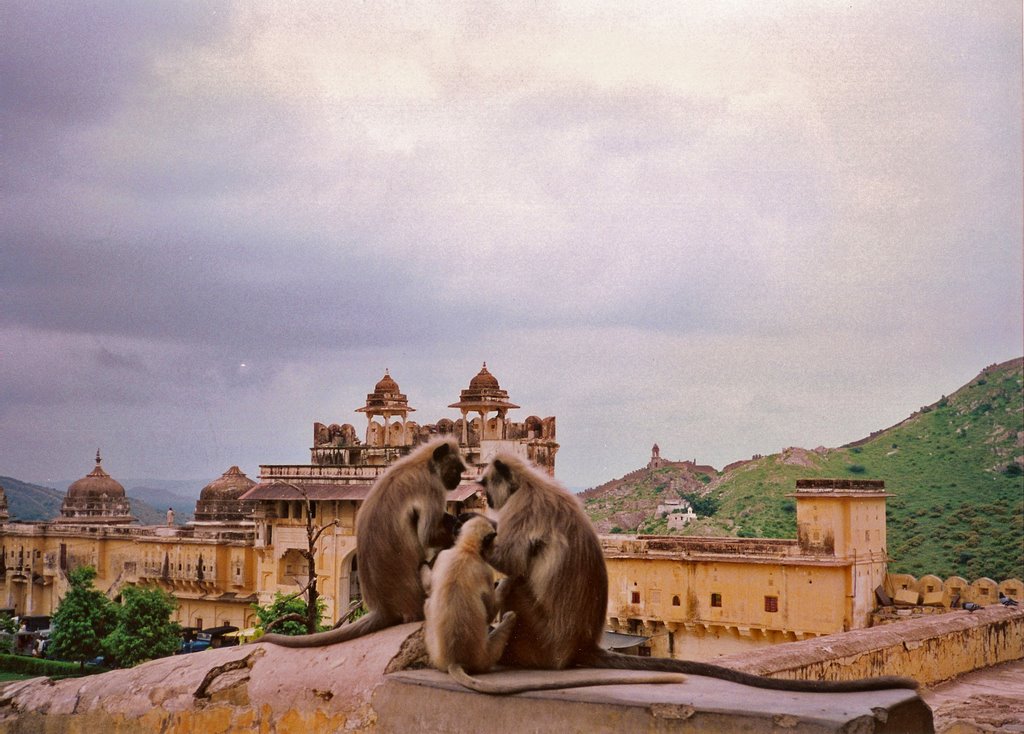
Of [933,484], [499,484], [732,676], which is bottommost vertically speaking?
[933,484]

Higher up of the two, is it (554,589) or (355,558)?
(554,589)

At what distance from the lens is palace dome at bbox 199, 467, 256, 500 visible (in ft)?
116

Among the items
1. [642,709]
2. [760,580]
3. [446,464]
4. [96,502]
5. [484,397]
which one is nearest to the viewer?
[642,709]

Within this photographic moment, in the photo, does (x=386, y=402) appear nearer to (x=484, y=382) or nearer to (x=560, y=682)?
(x=484, y=382)

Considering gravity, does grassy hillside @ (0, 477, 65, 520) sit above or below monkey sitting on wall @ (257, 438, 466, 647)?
below

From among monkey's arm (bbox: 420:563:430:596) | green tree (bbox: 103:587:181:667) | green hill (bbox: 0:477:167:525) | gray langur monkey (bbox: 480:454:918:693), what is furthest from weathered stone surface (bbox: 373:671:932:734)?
green hill (bbox: 0:477:167:525)

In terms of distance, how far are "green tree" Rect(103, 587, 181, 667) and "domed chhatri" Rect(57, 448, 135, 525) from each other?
14.9 meters

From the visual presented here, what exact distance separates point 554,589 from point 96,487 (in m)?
39.9

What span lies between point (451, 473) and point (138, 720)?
1.48 meters

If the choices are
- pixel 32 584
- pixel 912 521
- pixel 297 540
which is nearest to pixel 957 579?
pixel 912 521

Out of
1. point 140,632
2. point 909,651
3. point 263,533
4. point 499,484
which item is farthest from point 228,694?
point 263,533

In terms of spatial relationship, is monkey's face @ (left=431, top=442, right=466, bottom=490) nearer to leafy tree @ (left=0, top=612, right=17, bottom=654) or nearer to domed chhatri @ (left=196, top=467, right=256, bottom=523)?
leafy tree @ (left=0, top=612, right=17, bottom=654)

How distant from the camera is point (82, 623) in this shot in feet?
80.0

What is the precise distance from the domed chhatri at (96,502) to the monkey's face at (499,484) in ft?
123
